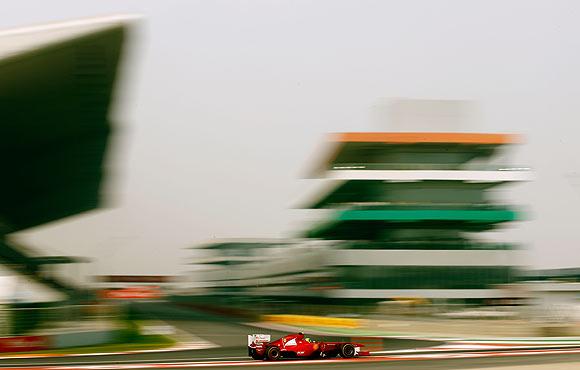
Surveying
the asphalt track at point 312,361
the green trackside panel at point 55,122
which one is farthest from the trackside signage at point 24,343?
the green trackside panel at point 55,122

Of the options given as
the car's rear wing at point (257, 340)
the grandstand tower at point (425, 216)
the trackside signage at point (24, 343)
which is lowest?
the car's rear wing at point (257, 340)

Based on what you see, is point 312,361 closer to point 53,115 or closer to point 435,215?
point 53,115

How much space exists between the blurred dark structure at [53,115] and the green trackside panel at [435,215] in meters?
19.3

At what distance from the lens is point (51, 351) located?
108ft

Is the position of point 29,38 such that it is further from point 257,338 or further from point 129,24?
point 257,338

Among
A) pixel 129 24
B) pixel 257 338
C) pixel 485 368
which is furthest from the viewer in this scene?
pixel 129 24

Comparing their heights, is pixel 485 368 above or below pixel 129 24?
below

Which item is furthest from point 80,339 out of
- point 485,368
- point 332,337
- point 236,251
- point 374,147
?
point 236,251

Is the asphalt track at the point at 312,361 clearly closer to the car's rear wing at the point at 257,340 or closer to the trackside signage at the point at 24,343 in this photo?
the car's rear wing at the point at 257,340

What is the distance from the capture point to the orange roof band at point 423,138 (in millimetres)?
60719

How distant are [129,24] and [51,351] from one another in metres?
13.0

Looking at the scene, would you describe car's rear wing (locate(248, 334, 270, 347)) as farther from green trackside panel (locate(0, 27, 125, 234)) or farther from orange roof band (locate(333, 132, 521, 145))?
orange roof band (locate(333, 132, 521, 145))

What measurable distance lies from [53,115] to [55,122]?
1.71 meters

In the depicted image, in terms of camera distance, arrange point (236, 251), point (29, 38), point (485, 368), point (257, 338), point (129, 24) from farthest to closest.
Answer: point (236, 251)
point (129, 24)
point (29, 38)
point (257, 338)
point (485, 368)
